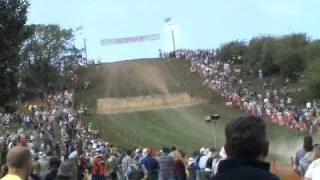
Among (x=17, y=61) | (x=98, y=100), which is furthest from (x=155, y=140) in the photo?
(x=17, y=61)

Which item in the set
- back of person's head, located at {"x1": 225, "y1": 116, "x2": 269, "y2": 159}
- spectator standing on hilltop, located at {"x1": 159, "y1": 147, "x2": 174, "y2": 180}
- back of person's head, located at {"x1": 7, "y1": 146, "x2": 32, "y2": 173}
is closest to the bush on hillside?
spectator standing on hilltop, located at {"x1": 159, "y1": 147, "x2": 174, "y2": 180}

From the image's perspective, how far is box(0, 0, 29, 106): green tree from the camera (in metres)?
22.6

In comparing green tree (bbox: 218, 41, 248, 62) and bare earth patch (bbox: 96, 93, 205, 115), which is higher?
green tree (bbox: 218, 41, 248, 62)

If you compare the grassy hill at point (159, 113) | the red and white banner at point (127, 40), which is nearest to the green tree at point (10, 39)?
the grassy hill at point (159, 113)

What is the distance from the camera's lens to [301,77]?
3115 inches

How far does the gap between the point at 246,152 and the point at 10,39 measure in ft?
61.9

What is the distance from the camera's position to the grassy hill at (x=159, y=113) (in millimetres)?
52397

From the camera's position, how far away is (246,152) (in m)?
4.55

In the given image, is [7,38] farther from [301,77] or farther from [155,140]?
[301,77]

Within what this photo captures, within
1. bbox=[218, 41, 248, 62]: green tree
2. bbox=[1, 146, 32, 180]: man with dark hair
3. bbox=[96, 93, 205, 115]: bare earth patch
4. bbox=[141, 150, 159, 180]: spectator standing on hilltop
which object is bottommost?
bbox=[141, 150, 159, 180]: spectator standing on hilltop

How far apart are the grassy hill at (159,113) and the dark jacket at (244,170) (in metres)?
34.7

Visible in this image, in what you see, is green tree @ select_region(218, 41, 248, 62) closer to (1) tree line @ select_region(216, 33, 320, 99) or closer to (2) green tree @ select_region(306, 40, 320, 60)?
(1) tree line @ select_region(216, 33, 320, 99)

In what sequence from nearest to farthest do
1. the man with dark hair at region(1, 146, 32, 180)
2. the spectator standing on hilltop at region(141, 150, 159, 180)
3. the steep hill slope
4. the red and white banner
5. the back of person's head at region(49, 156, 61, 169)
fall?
the man with dark hair at region(1, 146, 32, 180), the back of person's head at region(49, 156, 61, 169), the spectator standing on hilltop at region(141, 150, 159, 180), the steep hill slope, the red and white banner

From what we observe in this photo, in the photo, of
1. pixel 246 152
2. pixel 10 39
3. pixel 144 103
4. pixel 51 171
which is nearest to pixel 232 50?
pixel 144 103
